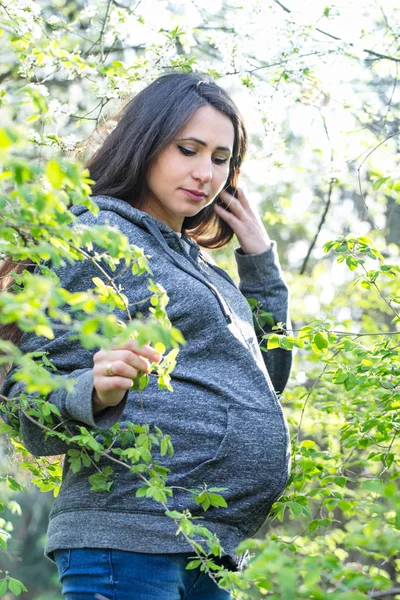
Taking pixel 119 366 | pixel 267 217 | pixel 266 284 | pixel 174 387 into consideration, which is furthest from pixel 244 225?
pixel 267 217

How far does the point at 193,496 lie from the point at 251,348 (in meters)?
0.46

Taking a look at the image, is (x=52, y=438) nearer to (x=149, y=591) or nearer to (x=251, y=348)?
(x=149, y=591)

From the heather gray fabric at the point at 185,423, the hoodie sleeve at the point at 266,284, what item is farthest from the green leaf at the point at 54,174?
the hoodie sleeve at the point at 266,284

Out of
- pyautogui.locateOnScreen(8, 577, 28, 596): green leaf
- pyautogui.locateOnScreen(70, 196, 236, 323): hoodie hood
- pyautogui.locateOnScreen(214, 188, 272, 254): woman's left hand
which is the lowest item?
pyautogui.locateOnScreen(8, 577, 28, 596): green leaf

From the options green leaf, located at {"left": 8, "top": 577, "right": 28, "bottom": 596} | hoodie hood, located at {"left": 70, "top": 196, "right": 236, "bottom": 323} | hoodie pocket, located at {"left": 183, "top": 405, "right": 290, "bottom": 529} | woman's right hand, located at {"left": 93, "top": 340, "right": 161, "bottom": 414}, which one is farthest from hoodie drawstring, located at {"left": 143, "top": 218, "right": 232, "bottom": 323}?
green leaf, located at {"left": 8, "top": 577, "right": 28, "bottom": 596}

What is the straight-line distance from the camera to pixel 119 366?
4.72 feet

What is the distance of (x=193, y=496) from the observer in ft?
5.51

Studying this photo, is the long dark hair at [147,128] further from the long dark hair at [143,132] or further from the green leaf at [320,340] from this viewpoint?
the green leaf at [320,340]

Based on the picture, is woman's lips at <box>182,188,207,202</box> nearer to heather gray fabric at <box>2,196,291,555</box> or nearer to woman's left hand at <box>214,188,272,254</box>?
heather gray fabric at <box>2,196,291,555</box>

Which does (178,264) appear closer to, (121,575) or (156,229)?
(156,229)

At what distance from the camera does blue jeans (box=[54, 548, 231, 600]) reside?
1.64 metres

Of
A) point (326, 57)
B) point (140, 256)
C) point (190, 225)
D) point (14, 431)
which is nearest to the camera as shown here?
point (140, 256)

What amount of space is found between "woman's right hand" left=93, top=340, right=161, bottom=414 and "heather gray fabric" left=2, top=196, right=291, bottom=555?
107mm

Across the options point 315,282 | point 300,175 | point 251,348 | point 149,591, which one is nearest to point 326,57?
point 251,348
